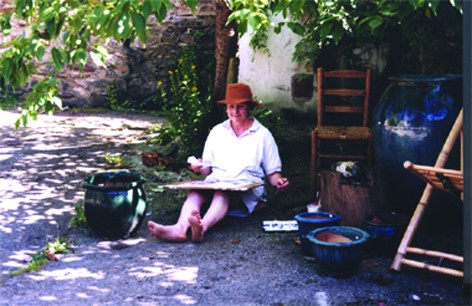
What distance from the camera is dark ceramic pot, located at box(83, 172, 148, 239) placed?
454 centimetres

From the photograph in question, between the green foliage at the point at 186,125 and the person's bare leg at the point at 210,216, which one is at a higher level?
the green foliage at the point at 186,125

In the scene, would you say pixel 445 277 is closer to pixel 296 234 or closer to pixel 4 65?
pixel 296 234

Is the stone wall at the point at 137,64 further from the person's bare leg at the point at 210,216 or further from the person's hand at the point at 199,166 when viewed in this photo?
the person's bare leg at the point at 210,216

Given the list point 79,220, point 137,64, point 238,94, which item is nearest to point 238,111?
point 238,94

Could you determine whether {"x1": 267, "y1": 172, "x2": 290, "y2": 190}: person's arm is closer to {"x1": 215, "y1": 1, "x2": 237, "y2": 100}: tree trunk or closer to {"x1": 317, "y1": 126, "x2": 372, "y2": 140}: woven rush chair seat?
{"x1": 317, "y1": 126, "x2": 372, "y2": 140}: woven rush chair seat

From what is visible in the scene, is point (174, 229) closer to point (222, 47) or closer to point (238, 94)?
point (238, 94)

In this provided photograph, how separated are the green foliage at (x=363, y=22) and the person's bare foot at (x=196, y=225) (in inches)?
53.2

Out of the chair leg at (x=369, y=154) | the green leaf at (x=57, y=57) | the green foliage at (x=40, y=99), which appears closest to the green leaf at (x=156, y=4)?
the green leaf at (x=57, y=57)

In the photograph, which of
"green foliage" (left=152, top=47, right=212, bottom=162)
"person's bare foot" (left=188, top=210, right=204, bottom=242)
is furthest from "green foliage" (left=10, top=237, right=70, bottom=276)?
"green foliage" (left=152, top=47, right=212, bottom=162)

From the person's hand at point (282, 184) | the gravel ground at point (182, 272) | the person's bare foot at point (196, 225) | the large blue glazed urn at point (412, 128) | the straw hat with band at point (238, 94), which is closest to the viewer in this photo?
the gravel ground at point (182, 272)

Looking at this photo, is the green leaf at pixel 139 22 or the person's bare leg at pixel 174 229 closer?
the green leaf at pixel 139 22

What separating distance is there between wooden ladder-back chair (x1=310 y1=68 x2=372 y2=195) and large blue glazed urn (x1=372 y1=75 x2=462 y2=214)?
0.64 meters

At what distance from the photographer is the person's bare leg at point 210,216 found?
441 cm

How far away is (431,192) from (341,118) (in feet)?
8.58
